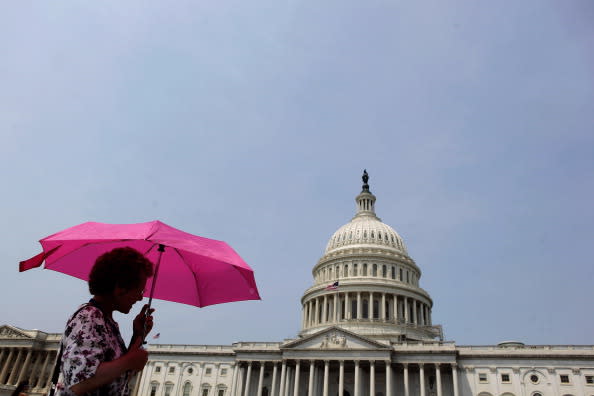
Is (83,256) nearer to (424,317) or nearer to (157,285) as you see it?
(157,285)

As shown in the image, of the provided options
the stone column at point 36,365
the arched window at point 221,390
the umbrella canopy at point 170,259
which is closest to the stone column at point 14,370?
the stone column at point 36,365

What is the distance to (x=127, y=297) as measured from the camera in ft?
18.9

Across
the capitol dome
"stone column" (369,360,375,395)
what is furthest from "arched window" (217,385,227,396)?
"stone column" (369,360,375,395)

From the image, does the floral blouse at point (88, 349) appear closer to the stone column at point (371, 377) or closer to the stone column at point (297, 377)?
the stone column at point (371, 377)

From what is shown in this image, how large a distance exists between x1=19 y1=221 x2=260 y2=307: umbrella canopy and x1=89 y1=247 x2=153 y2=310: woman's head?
7.50 ft

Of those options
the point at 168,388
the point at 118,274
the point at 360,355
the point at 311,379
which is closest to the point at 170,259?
the point at 118,274

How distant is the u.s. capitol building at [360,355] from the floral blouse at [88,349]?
55.1 meters

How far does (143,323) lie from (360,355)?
6060cm

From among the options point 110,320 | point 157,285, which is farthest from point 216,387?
point 110,320

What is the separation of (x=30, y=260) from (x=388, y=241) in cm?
8453

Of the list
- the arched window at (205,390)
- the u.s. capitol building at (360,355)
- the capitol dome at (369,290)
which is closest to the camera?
the u.s. capitol building at (360,355)

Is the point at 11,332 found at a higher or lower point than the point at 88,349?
higher

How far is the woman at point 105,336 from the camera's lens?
476 centimetres

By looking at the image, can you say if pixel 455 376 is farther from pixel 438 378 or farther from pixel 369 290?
pixel 369 290
